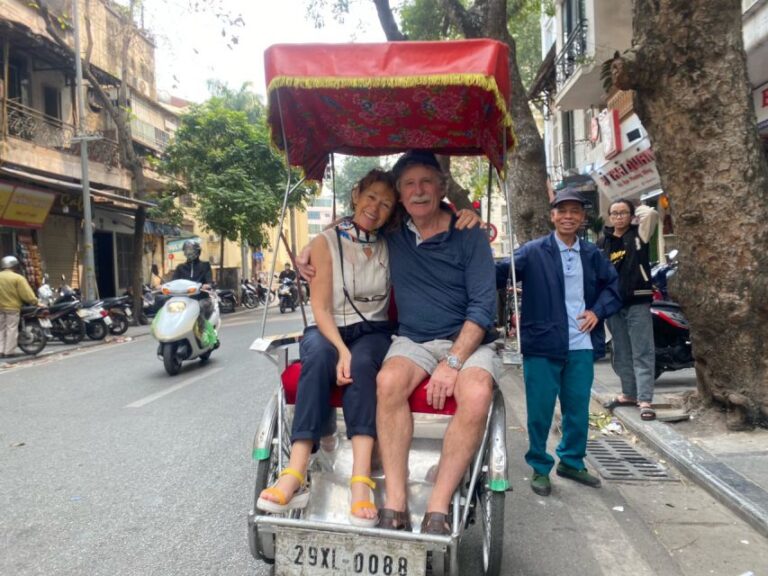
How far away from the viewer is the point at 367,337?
3154mm

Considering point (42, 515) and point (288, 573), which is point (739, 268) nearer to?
point (288, 573)

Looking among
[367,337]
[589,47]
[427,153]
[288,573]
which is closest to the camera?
[288,573]

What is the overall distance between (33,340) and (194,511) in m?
8.97

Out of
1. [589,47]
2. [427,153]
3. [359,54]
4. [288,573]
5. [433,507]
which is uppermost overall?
Result: [589,47]

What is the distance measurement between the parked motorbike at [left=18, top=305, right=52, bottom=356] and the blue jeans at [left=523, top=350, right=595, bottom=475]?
32.5 feet

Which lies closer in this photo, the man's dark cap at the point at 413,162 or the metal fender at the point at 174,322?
the man's dark cap at the point at 413,162

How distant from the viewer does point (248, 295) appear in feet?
86.0

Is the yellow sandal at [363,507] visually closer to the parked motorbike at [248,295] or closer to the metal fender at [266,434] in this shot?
the metal fender at [266,434]

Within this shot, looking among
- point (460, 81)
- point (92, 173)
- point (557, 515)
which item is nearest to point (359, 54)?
point (460, 81)

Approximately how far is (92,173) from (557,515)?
1834 centimetres

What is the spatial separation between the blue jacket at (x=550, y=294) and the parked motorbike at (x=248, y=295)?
75.5 feet

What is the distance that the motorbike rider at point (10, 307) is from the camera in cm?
1088

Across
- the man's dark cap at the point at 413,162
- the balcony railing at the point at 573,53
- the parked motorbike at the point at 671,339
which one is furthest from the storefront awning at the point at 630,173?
the man's dark cap at the point at 413,162

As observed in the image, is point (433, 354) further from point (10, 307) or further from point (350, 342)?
point (10, 307)
